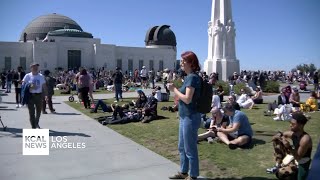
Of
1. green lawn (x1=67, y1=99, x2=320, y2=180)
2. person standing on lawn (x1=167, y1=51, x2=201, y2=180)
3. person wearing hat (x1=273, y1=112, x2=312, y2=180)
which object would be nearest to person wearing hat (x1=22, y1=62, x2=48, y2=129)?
green lawn (x1=67, y1=99, x2=320, y2=180)

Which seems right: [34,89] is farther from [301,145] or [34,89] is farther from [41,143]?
[301,145]

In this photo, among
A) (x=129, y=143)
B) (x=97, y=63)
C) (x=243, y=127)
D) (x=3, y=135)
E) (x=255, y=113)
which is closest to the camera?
(x=243, y=127)

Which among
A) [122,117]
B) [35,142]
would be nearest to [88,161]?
[35,142]

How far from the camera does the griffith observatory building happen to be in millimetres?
55031

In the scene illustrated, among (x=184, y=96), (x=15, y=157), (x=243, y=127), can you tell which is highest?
(x=184, y=96)

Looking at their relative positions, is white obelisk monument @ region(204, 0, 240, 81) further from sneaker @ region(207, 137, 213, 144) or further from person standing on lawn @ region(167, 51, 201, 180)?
person standing on lawn @ region(167, 51, 201, 180)

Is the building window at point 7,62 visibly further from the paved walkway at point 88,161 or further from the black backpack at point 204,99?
the black backpack at point 204,99

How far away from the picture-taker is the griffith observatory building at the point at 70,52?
5503 centimetres

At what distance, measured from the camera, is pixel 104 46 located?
2356 inches

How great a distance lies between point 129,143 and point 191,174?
3.15m

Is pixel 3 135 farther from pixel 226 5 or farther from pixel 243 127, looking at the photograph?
pixel 226 5

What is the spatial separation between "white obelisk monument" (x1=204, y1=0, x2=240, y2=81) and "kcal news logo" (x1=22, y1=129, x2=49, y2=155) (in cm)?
2053

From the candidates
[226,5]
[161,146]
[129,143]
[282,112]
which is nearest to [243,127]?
[161,146]

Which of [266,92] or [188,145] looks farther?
[266,92]
